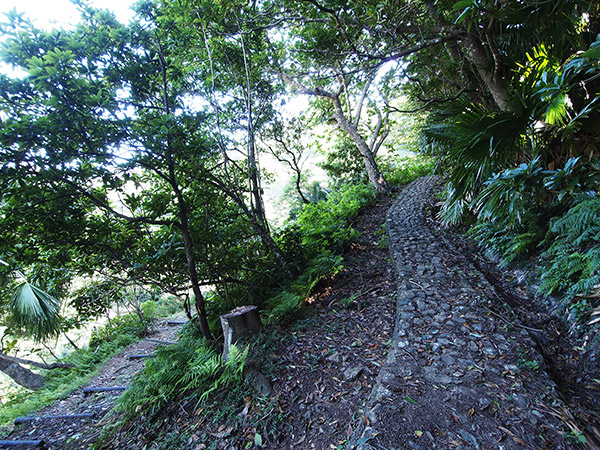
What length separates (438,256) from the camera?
380cm

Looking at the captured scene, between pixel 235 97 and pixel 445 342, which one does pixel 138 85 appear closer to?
pixel 235 97

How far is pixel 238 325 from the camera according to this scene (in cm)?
314

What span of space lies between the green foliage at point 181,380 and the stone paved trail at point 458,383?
4.58 feet

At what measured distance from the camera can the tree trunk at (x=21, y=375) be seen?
6281mm

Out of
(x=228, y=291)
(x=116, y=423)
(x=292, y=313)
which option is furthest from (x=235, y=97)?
(x=116, y=423)

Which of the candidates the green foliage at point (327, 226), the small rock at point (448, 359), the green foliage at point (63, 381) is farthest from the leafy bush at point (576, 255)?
the green foliage at point (63, 381)

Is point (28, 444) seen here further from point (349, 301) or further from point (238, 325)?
point (349, 301)

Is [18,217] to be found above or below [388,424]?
above

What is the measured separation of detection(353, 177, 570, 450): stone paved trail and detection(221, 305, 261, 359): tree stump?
164 cm

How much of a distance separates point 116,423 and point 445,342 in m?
3.27

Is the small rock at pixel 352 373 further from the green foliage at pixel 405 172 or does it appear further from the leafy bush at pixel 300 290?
the green foliage at pixel 405 172

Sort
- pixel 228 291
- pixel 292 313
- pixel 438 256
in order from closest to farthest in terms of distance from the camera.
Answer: pixel 292 313 → pixel 438 256 → pixel 228 291

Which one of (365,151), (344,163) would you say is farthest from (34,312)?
(344,163)

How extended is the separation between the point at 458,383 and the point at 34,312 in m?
6.42
